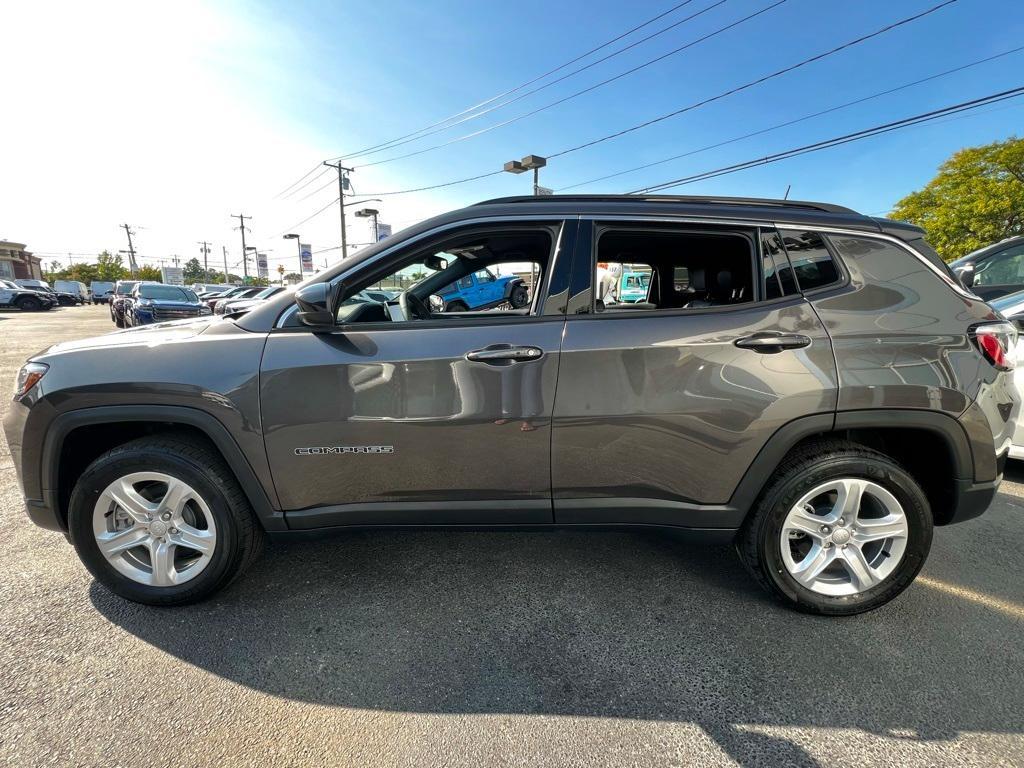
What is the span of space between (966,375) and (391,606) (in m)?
2.75

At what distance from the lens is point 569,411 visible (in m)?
2.06

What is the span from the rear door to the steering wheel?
44.3 inches

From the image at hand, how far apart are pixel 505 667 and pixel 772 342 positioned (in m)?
1.72

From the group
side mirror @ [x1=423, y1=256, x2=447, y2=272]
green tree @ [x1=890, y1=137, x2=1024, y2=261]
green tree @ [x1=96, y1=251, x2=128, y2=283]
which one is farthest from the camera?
green tree @ [x1=96, y1=251, x2=128, y2=283]

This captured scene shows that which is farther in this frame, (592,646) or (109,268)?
(109,268)

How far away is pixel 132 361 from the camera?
Answer: 2.14 m

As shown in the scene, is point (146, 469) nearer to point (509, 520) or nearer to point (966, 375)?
point (509, 520)

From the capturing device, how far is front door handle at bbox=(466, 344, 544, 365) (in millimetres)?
2039

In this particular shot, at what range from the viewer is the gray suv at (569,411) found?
6.75 feet

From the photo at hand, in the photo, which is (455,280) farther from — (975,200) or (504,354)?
(975,200)

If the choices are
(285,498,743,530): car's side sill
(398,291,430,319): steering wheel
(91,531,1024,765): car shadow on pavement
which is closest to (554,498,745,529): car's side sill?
(285,498,743,530): car's side sill

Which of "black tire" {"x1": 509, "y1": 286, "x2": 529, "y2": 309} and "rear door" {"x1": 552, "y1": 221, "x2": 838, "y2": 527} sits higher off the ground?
"black tire" {"x1": 509, "y1": 286, "x2": 529, "y2": 309}

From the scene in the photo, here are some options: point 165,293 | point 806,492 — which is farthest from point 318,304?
point 165,293

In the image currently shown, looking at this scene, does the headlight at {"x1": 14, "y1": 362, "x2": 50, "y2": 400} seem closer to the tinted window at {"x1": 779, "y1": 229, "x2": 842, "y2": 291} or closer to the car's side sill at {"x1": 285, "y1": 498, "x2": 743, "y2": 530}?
the car's side sill at {"x1": 285, "y1": 498, "x2": 743, "y2": 530}
